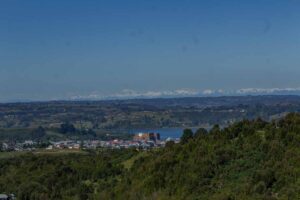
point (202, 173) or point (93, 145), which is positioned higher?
point (202, 173)

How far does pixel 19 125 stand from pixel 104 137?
5532 centimetres

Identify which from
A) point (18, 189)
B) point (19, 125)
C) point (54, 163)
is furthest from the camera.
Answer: point (19, 125)

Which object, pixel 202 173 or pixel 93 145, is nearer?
pixel 202 173

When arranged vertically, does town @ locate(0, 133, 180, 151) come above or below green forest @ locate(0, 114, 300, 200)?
below

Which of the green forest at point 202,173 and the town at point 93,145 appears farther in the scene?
the town at point 93,145

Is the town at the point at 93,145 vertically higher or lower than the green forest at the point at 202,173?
lower

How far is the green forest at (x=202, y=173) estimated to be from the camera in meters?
35.9

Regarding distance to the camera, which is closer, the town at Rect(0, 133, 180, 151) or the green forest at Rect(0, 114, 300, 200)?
the green forest at Rect(0, 114, 300, 200)

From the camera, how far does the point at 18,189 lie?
5334cm

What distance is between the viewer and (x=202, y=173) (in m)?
39.8

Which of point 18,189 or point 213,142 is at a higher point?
point 213,142

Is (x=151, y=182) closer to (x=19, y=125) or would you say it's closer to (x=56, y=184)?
(x=56, y=184)

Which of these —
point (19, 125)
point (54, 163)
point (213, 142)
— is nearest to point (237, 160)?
point (213, 142)

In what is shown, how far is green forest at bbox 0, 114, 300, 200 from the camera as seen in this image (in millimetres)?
35906
